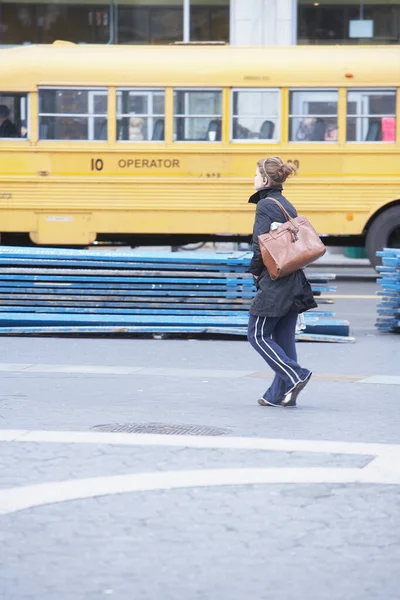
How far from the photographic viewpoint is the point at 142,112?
18188mm

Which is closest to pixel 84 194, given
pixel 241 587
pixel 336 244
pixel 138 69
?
pixel 138 69

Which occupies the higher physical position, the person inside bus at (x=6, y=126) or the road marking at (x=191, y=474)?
the person inside bus at (x=6, y=126)

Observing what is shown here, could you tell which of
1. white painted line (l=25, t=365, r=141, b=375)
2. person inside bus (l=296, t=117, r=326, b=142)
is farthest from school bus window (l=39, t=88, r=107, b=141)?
white painted line (l=25, t=365, r=141, b=375)

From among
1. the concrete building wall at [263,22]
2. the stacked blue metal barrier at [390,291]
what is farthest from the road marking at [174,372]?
the concrete building wall at [263,22]

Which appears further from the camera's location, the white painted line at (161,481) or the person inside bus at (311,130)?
the person inside bus at (311,130)

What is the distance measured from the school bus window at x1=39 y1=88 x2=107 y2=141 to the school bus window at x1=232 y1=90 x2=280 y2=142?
1.98 m

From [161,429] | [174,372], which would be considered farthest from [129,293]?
[161,429]

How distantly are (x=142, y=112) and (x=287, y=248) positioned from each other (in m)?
10.7

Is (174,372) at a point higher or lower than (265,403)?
lower

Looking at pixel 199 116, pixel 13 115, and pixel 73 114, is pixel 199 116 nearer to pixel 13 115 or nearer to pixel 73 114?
pixel 73 114

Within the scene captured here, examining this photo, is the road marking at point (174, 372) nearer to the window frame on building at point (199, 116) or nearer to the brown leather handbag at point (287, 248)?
the brown leather handbag at point (287, 248)

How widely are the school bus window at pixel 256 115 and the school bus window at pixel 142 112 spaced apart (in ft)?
3.67

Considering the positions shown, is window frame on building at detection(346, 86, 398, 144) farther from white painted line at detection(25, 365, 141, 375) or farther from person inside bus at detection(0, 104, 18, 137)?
white painted line at detection(25, 365, 141, 375)

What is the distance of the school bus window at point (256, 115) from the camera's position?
1812 cm
